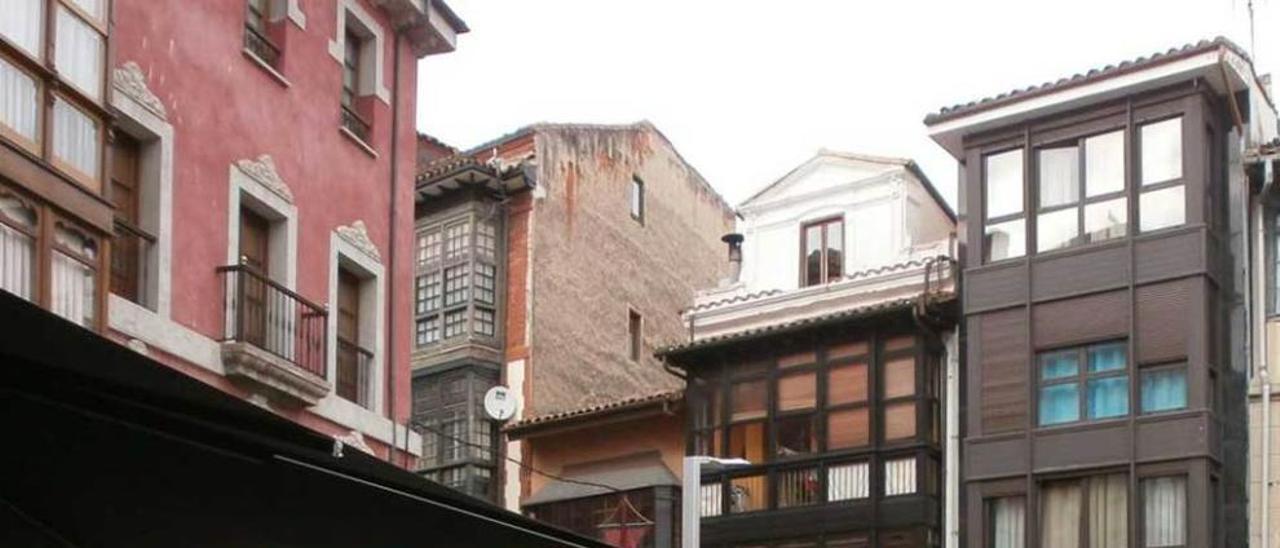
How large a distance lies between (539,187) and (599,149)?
2.28 metres

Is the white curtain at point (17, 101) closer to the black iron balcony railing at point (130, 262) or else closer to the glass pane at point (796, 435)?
the black iron balcony railing at point (130, 262)

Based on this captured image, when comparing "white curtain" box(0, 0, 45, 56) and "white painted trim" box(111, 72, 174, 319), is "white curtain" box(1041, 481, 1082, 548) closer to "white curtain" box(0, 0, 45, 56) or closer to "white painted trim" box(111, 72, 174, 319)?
"white painted trim" box(111, 72, 174, 319)

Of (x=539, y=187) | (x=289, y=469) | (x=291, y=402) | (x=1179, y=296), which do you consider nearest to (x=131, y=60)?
(x=291, y=402)

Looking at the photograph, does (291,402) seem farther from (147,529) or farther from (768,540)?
(768,540)

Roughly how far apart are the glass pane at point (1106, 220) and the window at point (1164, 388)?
76.3 inches

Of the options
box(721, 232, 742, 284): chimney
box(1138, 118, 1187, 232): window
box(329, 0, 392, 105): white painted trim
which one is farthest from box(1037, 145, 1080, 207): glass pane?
box(329, 0, 392, 105): white painted trim

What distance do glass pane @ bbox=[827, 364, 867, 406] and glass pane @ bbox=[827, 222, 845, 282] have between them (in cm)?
177

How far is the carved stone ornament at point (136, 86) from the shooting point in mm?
15789

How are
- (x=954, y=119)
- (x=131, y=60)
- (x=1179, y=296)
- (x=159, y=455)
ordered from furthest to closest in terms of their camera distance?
(x=954, y=119)
(x=1179, y=296)
(x=131, y=60)
(x=159, y=455)

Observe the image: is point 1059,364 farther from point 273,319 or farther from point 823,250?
point 273,319

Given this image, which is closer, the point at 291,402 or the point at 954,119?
the point at 291,402

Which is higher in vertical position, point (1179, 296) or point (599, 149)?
point (599, 149)

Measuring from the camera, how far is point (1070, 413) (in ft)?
90.8

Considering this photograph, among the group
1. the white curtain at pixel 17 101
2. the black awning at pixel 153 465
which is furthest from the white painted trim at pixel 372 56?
the black awning at pixel 153 465
